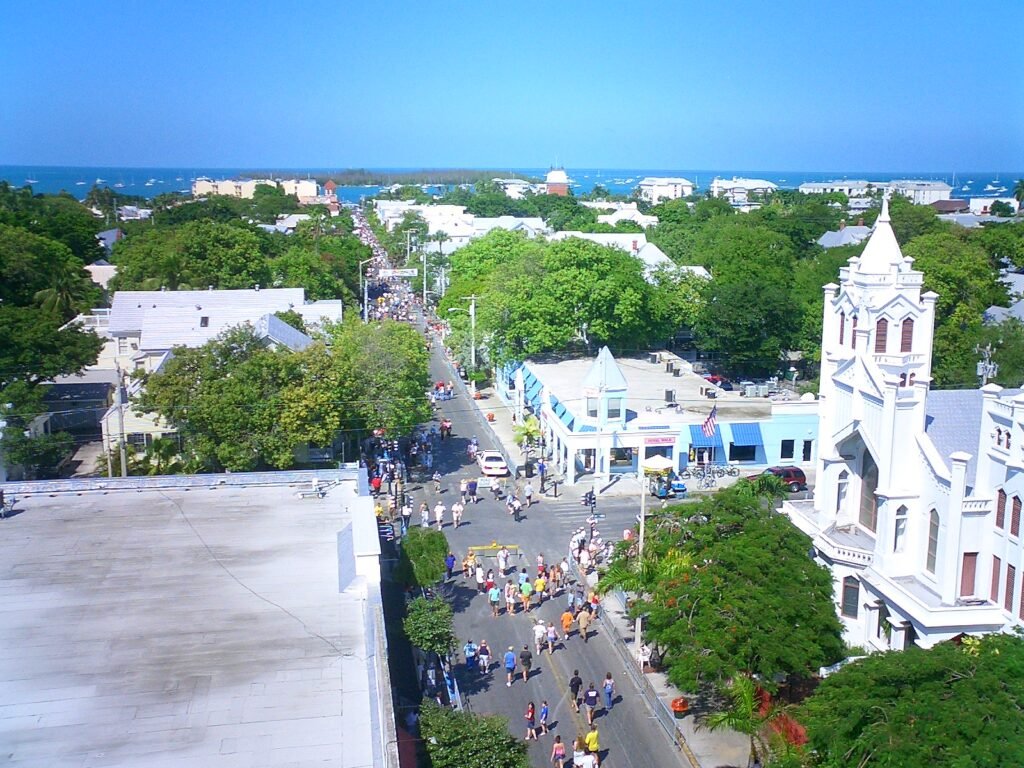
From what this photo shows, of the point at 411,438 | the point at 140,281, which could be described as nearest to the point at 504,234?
the point at 140,281

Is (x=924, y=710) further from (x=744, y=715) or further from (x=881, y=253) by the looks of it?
(x=881, y=253)

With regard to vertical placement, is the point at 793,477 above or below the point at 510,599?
above

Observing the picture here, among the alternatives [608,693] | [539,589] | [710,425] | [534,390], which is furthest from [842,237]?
[608,693]

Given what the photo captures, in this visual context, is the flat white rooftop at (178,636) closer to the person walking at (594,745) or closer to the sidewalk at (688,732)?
the person walking at (594,745)

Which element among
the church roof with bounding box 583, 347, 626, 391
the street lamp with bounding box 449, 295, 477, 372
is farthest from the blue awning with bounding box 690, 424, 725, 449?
the street lamp with bounding box 449, 295, 477, 372

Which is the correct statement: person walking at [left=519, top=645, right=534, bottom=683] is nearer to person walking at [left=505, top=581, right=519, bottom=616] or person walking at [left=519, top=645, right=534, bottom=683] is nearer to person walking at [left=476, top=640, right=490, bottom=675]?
person walking at [left=476, top=640, right=490, bottom=675]

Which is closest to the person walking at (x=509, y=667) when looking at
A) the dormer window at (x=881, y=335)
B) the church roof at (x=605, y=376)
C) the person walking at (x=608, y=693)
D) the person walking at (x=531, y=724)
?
the person walking at (x=531, y=724)

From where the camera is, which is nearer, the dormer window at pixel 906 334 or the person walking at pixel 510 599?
the dormer window at pixel 906 334
